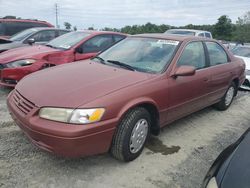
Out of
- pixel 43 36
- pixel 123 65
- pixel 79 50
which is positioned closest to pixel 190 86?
pixel 123 65

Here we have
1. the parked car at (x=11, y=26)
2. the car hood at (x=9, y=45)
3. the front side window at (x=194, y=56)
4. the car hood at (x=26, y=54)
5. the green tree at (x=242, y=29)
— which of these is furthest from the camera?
the green tree at (x=242, y=29)

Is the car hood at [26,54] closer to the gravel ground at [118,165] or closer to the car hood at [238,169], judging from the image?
the gravel ground at [118,165]

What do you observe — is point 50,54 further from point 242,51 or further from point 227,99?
point 242,51

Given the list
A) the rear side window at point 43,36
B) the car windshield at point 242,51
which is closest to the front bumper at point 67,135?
the rear side window at point 43,36

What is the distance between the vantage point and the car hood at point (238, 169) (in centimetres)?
A: 183

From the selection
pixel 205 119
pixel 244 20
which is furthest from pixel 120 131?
pixel 244 20

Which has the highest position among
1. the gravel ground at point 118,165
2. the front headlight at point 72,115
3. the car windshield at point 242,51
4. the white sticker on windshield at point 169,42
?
the white sticker on windshield at point 169,42

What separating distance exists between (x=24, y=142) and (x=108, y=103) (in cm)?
150

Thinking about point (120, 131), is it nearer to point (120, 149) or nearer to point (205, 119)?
point (120, 149)

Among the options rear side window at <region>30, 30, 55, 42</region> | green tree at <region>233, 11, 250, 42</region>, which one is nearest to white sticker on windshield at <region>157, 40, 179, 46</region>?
rear side window at <region>30, 30, 55, 42</region>

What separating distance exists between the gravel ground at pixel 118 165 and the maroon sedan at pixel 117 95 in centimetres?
24

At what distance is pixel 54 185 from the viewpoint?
8.87ft

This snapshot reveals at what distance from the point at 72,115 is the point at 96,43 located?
4264 mm

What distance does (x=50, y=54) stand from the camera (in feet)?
18.8
